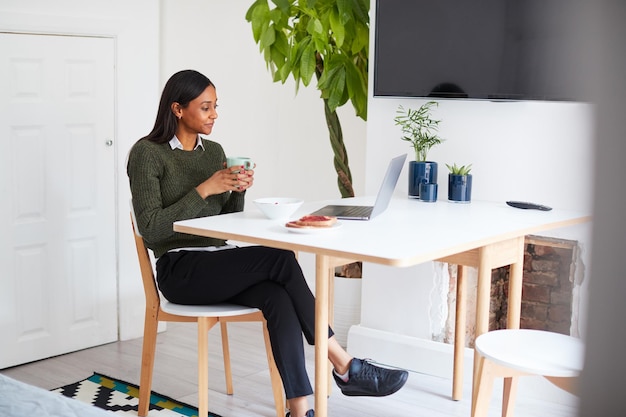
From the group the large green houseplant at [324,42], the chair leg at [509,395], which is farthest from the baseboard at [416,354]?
the large green houseplant at [324,42]

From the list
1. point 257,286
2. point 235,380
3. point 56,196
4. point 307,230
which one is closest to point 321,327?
point 307,230

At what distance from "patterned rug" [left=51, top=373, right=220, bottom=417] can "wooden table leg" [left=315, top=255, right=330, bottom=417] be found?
2.17ft

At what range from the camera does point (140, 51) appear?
3.42m

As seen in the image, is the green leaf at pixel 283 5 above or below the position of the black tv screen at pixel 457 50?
above

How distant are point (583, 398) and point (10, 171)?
10.1ft

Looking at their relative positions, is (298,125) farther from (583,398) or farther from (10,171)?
(583,398)

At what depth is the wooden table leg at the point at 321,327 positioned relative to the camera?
2076mm

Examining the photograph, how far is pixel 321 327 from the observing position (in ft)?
6.88

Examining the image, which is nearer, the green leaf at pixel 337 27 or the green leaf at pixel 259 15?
the green leaf at pixel 337 27

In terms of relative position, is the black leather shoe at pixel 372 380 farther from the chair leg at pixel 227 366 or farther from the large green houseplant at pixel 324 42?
the large green houseplant at pixel 324 42

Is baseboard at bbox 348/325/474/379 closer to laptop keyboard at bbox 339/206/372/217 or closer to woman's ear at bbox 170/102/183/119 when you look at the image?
laptop keyboard at bbox 339/206/372/217

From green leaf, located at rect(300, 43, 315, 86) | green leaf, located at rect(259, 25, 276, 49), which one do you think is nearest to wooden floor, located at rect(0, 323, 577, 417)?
green leaf, located at rect(300, 43, 315, 86)

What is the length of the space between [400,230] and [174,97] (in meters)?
0.93

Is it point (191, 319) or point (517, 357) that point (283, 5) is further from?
point (517, 357)
